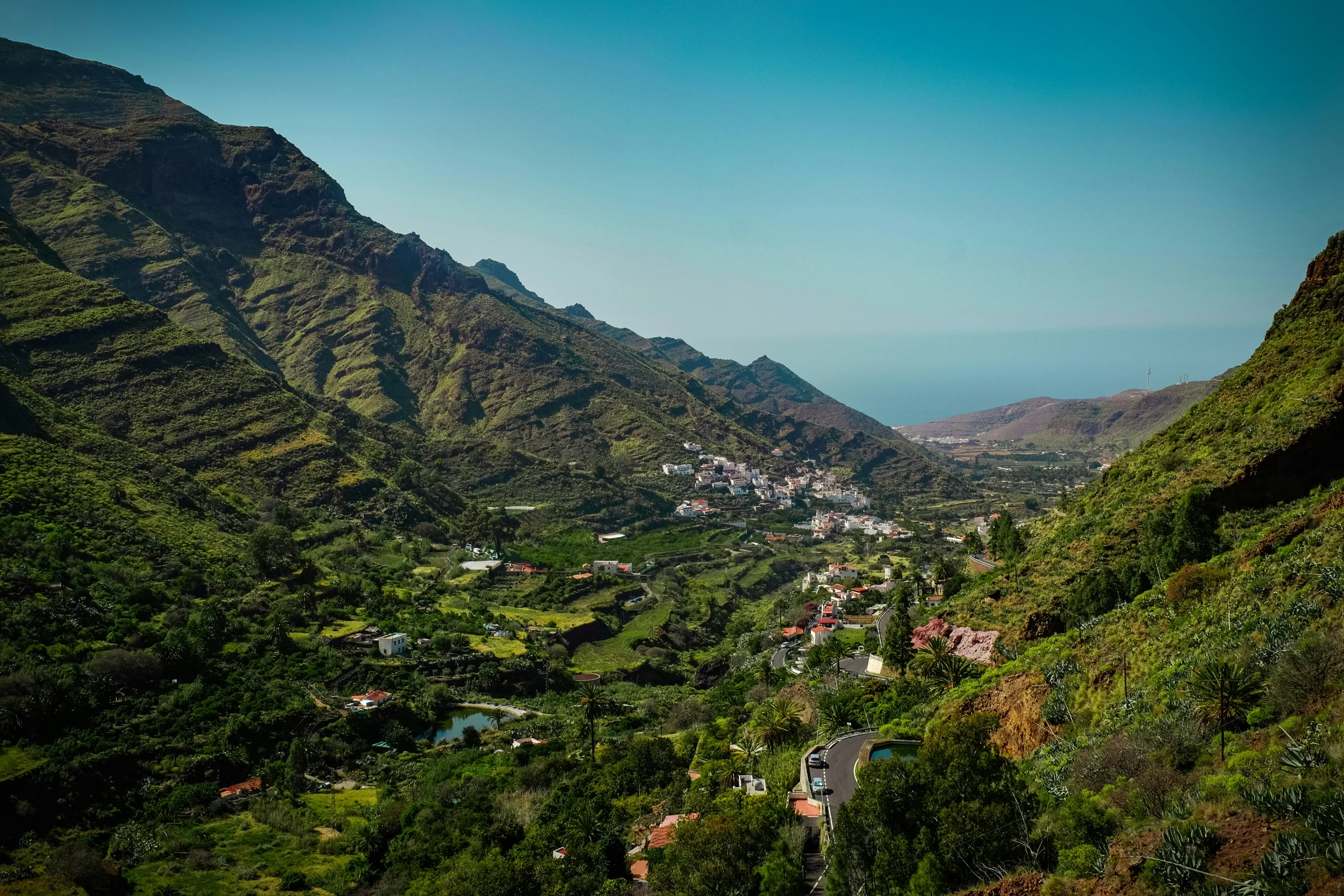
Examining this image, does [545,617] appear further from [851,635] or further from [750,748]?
[750,748]

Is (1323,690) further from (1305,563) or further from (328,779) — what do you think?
(328,779)

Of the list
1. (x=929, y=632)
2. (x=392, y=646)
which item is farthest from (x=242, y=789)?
(x=929, y=632)

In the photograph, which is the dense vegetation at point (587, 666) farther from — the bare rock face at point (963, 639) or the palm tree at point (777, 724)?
the bare rock face at point (963, 639)

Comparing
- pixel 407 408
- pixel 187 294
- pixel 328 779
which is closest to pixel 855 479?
pixel 407 408

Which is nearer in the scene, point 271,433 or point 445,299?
point 271,433

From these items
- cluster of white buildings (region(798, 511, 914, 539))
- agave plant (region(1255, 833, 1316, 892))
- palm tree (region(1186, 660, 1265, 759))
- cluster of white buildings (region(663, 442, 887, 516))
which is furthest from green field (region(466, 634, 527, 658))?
cluster of white buildings (region(663, 442, 887, 516))

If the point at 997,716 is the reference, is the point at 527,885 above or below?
below
